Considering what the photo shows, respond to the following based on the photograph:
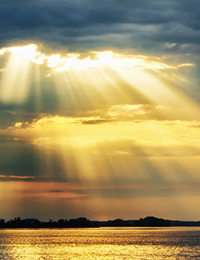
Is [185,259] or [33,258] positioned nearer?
[185,259]

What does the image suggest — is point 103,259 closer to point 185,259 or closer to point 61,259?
point 61,259

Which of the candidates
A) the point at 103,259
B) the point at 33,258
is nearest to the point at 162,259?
the point at 103,259

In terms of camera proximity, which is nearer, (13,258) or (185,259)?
(185,259)

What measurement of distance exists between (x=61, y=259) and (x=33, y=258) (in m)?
10.7

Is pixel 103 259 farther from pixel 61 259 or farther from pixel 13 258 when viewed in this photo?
pixel 13 258

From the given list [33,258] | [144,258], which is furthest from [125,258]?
[33,258]

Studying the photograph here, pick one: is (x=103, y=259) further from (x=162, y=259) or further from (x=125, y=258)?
(x=162, y=259)

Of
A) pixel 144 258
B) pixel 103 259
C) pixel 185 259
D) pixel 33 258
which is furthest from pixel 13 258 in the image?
pixel 185 259

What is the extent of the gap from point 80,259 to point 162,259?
→ 26.8m

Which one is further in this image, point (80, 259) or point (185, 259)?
point (80, 259)

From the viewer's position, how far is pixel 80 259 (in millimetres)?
143125

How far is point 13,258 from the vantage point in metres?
144

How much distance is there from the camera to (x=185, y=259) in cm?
13438

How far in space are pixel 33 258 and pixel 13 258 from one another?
262 inches
